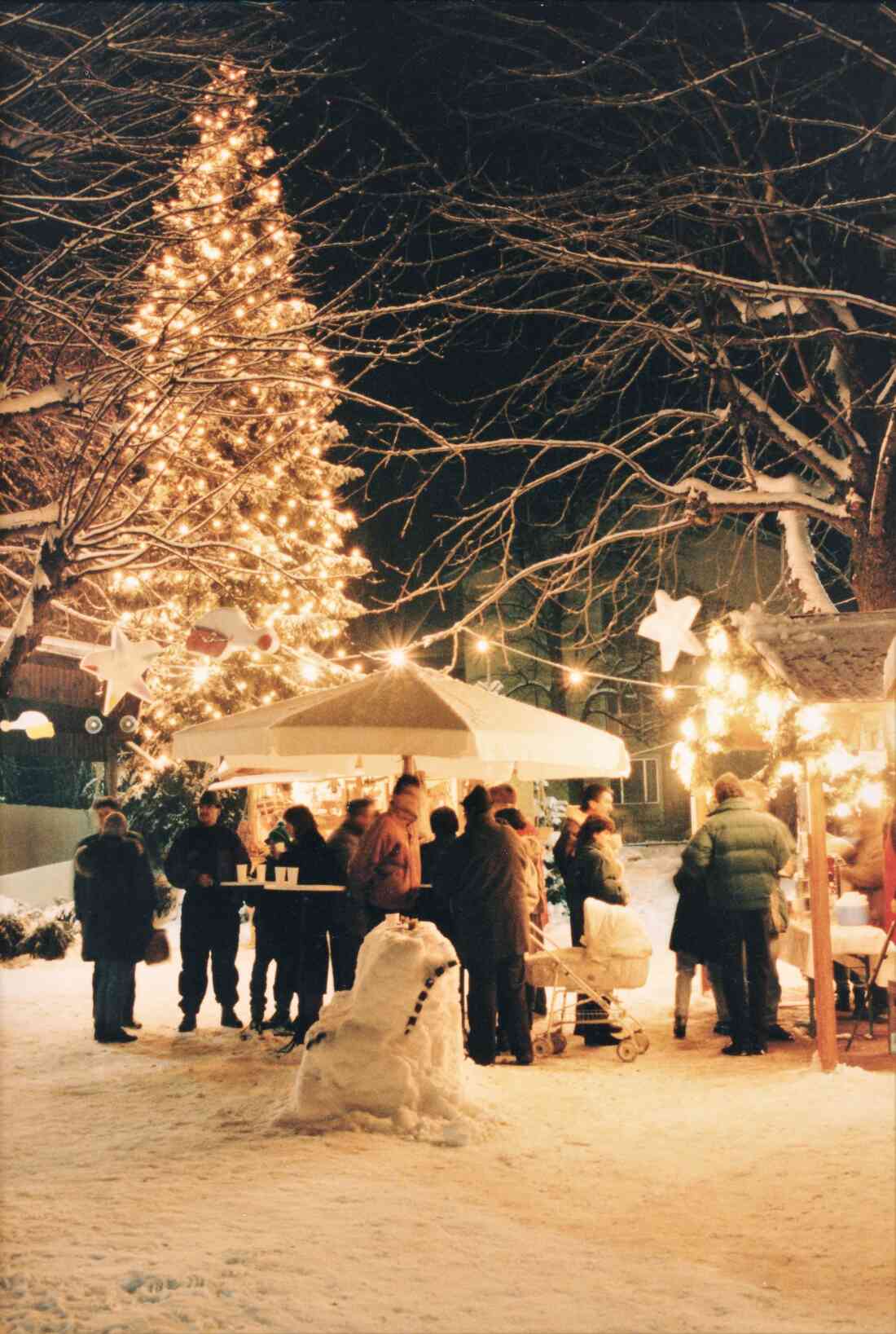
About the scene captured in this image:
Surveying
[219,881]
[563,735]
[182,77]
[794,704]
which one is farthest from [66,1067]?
[182,77]

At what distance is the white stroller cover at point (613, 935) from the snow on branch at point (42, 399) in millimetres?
5553

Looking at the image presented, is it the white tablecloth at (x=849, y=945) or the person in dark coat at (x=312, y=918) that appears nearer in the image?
the white tablecloth at (x=849, y=945)

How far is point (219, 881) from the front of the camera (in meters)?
11.3

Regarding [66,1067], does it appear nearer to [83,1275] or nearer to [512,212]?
[83,1275]

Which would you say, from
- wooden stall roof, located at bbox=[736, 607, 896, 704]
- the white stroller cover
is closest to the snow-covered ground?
the white stroller cover

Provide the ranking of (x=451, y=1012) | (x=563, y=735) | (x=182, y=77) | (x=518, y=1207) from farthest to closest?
(x=563, y=735) → (x=182, y=77) → (x=451, y=1012) → (x=518, y=1207)

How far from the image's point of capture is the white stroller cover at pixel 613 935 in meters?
10.3

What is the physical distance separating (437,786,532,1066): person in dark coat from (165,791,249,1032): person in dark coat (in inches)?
90.3

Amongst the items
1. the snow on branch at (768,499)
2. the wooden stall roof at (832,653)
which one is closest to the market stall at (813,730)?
the wooden stall roof at (832,653)

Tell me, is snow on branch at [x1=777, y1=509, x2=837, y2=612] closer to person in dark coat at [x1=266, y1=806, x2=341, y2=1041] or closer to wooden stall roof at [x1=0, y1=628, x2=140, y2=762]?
person in dark coat at [x1=266, y1=806, x2=341, y2=1041]

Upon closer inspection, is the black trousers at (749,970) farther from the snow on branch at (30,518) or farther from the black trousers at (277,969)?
the snow on branch at (30,518)

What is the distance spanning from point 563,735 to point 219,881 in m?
3.48

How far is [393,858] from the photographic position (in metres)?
9.83

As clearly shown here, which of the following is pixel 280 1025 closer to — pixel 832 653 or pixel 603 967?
pixel 603 967
